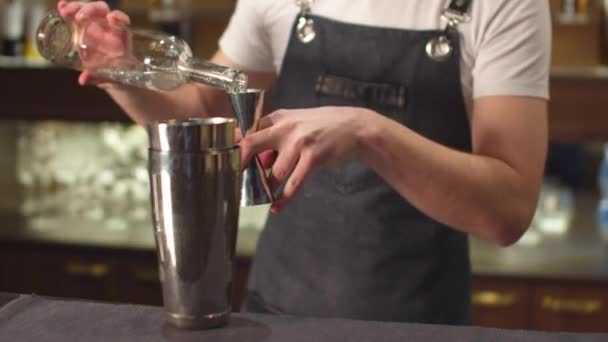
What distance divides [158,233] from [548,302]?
176 centimetres

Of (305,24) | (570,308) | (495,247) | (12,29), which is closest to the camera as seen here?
(305,24)

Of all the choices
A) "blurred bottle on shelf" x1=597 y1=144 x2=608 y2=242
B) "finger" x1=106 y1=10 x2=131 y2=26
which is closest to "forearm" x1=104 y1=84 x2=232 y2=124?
"finger" x1=106 y1=10 x2=131 y2=26

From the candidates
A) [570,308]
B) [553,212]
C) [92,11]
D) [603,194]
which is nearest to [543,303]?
[570,308]

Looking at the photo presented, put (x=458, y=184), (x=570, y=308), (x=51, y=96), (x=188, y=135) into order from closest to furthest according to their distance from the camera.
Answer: (x=188, y=135)
(x=458, y=184)
(x=570, y=308)
(x=51, y=96)

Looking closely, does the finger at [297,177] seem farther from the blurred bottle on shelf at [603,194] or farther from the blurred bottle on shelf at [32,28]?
the blurred bottle on shelf at [32,28]

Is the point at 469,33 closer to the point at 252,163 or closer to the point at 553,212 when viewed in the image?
A: the point at 252,163

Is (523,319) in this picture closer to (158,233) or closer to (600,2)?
(600,2)

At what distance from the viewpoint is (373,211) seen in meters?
1.43

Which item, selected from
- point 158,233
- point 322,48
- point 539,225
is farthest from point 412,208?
point 539,225

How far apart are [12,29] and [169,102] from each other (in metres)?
1.86

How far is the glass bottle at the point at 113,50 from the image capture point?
1.25 meters

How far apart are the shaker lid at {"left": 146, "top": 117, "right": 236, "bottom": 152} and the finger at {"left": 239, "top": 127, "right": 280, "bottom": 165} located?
6 cm

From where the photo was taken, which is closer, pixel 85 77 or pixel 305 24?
pixel 85 77

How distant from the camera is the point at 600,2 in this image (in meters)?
2.89
